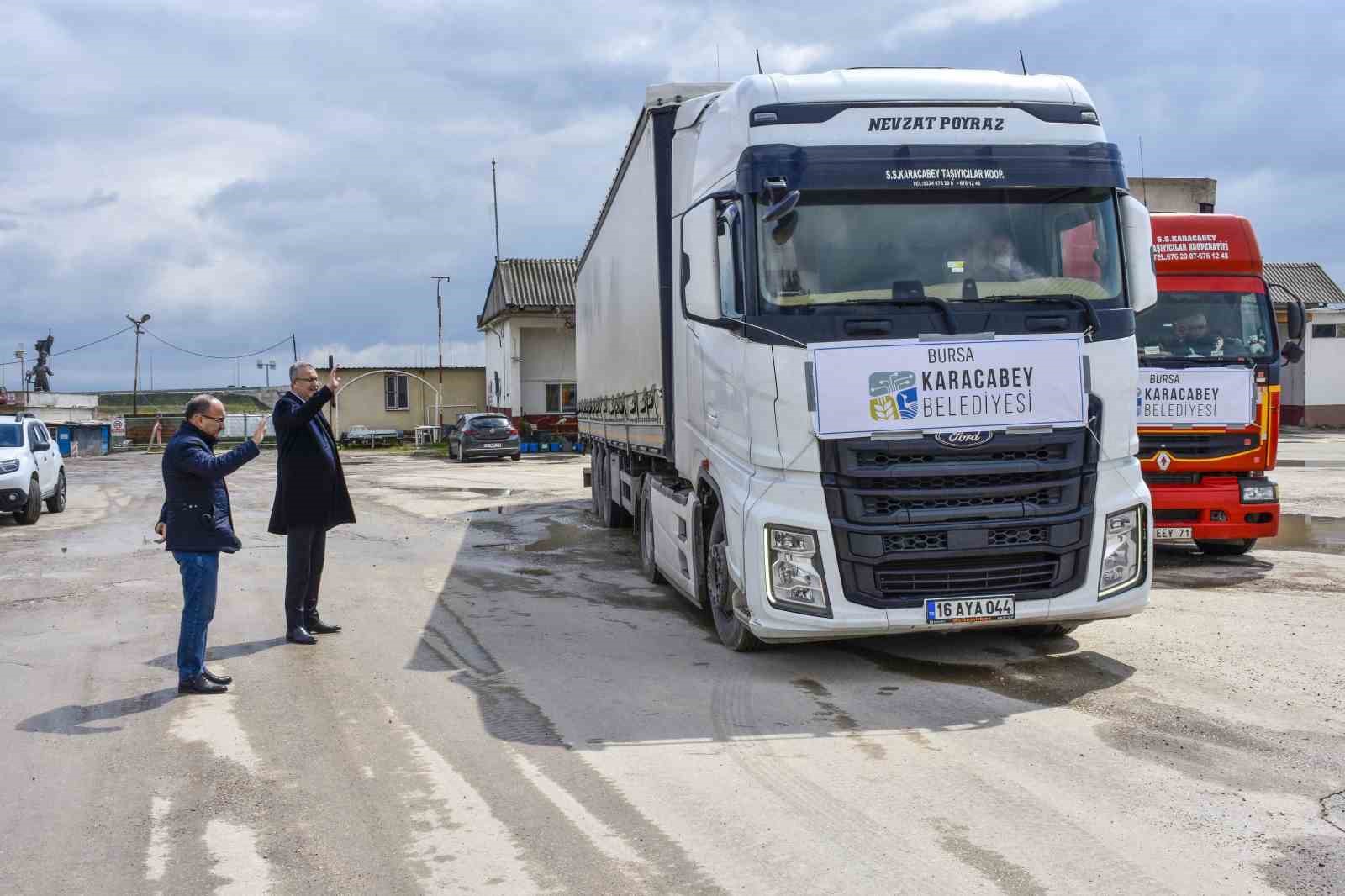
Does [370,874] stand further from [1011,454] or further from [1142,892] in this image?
[1011,454]

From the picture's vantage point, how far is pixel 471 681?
718 cm

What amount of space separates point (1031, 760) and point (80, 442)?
50.7 m

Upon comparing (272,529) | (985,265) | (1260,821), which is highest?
(985,265)

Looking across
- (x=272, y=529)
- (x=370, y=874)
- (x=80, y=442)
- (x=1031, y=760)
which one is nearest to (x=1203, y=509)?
(x=1031, y=760)

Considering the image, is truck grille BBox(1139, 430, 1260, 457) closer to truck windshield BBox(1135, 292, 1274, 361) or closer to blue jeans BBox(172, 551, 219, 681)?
truck windshield BBox(1135, 292, 1274, 361)

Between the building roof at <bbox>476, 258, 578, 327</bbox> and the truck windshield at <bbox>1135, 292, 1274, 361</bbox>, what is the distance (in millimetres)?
34657

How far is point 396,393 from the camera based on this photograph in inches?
2094

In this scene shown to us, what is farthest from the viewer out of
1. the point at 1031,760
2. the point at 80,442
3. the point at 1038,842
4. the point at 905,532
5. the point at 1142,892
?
the point at 80,442

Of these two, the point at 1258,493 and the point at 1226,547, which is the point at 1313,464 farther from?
the point at 1258,493

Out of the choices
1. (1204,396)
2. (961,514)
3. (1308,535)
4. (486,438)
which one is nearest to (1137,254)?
(961,514)

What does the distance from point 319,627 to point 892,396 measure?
15.2ft

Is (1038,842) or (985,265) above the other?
(985,265)

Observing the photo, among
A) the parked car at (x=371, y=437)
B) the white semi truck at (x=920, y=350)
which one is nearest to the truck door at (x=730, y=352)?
the white semi truck at (x=920, y=350)

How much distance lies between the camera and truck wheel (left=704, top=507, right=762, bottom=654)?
761cm
